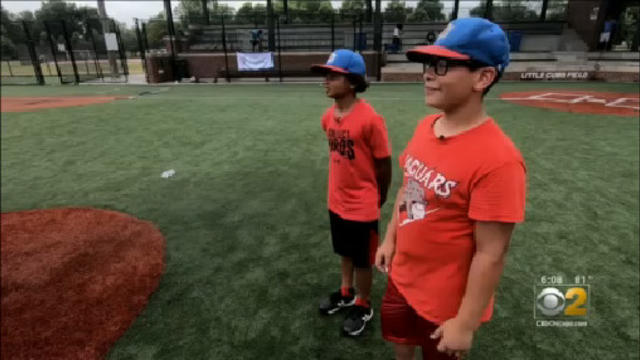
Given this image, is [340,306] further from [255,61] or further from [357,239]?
[255,61]

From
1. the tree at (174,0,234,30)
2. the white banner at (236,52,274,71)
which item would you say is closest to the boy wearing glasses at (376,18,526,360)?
the white banner at (236,52,274,71)

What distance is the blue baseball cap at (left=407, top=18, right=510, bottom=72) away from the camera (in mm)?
1344

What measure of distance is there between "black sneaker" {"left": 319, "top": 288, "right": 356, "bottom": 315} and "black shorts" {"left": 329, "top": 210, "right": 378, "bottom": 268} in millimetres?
448

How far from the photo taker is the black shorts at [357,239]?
2738mm

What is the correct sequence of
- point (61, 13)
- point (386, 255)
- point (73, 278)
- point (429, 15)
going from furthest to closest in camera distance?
point (61, 13) → point (429, 15) → point (73, 278) → point (386, 255)

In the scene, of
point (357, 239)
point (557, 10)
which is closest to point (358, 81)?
point (357, 239)

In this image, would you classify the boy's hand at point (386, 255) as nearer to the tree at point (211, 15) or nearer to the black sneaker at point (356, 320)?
the black sneaker at point (356, 320)

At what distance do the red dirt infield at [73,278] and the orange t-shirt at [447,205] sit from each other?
252 cm

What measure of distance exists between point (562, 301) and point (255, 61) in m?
21.5

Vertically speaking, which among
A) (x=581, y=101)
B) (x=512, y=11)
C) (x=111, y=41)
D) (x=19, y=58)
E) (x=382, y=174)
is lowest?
(x=581, y=101)

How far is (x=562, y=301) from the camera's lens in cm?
326

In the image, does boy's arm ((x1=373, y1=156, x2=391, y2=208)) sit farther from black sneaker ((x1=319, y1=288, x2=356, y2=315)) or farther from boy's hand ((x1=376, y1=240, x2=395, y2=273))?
black sneaker ((x1=319, y1=288, x2=356, y2=315))

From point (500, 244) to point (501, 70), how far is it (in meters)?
0.67

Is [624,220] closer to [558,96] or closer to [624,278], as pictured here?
[624,278]
